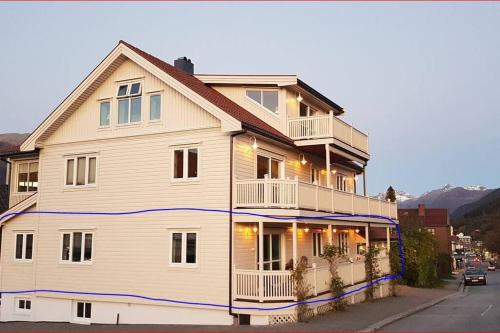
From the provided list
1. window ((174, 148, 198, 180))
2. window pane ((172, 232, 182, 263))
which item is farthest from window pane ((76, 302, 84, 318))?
window ((174, 148, 198, 180))

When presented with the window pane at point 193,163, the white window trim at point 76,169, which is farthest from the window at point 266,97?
the white window trim at point 76,169

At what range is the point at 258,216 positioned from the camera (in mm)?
18031

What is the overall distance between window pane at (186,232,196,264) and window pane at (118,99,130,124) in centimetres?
619

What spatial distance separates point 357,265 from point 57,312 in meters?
13.9

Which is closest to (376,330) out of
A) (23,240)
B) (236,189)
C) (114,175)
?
(236,189)

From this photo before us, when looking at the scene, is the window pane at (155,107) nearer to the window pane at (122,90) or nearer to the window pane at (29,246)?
the window pane at (122,90)

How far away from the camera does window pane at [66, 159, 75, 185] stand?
22984mm

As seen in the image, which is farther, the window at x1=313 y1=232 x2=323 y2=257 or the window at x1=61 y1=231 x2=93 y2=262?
the window at x1=313 y1=232 x2=323 y2=257

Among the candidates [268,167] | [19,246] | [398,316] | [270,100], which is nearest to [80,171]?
[19,246]

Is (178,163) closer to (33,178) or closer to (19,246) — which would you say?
(19,246)

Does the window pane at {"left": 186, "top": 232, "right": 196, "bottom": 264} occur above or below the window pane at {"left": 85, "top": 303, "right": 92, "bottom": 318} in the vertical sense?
above

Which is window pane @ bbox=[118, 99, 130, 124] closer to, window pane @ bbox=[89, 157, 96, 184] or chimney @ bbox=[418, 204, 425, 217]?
window pane @ bbox=[89, 157, 96, 184]

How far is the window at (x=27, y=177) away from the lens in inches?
1013

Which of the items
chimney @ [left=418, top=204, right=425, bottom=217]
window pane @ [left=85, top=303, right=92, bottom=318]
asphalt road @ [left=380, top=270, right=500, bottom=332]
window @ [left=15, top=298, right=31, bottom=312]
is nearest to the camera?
asphalt road @ [left=380, top=270, right=500, bottom=332]
